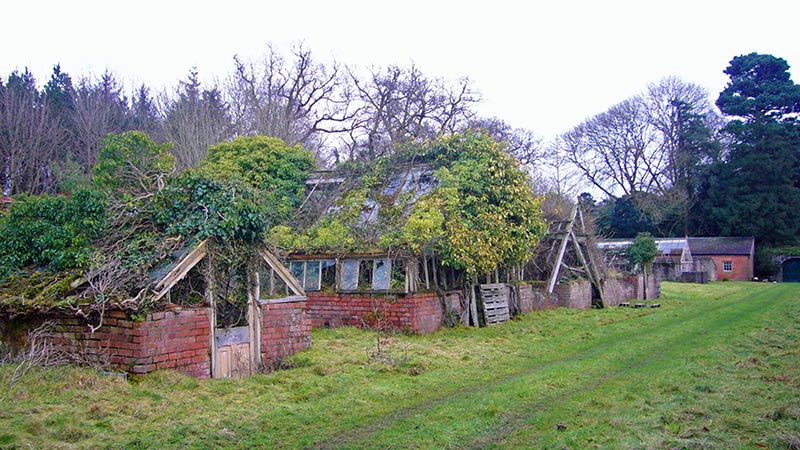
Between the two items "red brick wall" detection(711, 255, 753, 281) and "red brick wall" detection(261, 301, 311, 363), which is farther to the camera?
"red brick wall" detection(711, 255, 753, 281)

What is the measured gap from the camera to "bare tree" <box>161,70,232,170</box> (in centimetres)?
3081

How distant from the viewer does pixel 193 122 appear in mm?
31500

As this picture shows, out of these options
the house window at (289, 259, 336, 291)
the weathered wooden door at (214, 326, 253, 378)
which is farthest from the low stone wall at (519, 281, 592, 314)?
the weathered wooden door at (214, 326, 253, 378)

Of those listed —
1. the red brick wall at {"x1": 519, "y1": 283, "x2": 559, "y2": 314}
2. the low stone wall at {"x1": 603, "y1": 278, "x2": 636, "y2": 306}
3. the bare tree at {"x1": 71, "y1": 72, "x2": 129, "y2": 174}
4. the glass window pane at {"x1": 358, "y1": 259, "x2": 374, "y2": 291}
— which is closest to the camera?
the glass window pane at {"x1": 358, "y1": 259, "x2": 374, "y2": 291}

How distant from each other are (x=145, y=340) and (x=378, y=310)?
26.9 ft

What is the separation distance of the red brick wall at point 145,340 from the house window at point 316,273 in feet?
25.1

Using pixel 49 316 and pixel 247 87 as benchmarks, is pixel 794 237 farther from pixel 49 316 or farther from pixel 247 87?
pixel 49 316

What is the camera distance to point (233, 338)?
11.6 meters

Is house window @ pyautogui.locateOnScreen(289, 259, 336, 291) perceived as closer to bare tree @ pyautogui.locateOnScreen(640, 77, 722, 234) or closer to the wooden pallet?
the wooden pallet

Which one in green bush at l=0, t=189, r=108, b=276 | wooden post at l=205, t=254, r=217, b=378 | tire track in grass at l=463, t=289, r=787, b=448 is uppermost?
green bush at l=0, t=189, r=108, b=276

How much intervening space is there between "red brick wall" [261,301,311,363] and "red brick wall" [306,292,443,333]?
354cm

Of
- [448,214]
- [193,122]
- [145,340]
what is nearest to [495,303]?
[448,214]

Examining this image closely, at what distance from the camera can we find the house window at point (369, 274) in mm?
17516

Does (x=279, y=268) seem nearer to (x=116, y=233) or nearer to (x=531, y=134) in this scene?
(x=116, y=233)
